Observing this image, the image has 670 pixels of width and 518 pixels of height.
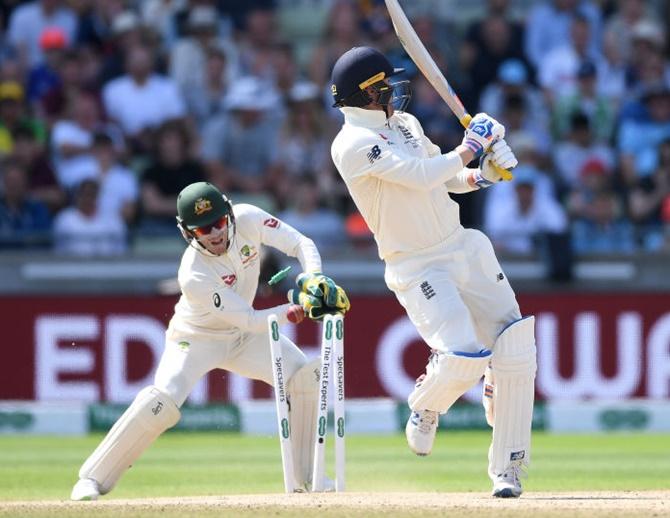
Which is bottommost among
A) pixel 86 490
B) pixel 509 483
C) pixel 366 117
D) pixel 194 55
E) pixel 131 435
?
pixel 86 490

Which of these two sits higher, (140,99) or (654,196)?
(140,99)

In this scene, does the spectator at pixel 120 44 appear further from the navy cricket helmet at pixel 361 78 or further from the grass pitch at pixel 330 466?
the navy cricket helmet at pixel 361 78

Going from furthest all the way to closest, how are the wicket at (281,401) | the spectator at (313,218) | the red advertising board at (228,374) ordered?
1. the spectator at (313,218)
2. the red advertising board at (228,374)
3. the wicket at (281,401)

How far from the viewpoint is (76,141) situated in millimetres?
11812

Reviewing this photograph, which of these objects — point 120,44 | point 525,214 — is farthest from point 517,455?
point 120,44

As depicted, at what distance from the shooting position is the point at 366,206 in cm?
661

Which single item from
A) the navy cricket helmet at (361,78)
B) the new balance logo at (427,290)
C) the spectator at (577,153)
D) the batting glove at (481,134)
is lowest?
the new balance logo at (427,290)

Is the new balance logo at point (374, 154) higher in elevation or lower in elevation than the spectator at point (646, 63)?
lower

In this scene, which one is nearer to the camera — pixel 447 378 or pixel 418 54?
pixel 447 378

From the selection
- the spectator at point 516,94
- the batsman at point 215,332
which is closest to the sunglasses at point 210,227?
the batsman at point 215,332

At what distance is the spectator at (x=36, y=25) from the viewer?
1263 cm

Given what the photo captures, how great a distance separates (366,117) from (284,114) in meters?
5.68

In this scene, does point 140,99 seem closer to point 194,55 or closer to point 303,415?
point 194,55

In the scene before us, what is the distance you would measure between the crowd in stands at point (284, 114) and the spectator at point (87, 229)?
0.01 meters
